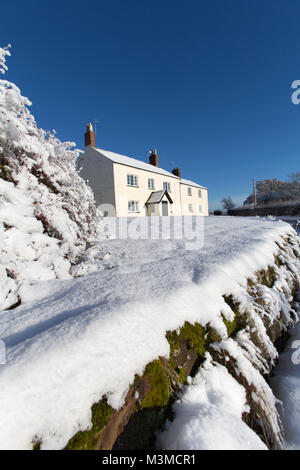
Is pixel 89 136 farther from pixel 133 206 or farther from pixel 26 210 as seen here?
pixel 26 210

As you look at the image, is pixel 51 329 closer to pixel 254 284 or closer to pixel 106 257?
pixel 106 257

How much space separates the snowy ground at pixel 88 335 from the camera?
0.75m

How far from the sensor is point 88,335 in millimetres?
1010

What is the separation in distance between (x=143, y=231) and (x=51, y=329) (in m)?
3.48

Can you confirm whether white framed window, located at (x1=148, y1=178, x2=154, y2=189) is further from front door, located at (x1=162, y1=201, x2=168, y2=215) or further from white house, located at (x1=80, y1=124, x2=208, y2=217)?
front door, located at (x1=162, y1=201, x2=168, y2=215)

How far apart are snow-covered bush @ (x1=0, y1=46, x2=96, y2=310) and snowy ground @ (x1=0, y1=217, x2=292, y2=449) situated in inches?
7.5

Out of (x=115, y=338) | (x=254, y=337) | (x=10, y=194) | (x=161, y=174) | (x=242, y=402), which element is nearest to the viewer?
(x=115, y=338)

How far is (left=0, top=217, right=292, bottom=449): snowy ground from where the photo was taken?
75 centimetres

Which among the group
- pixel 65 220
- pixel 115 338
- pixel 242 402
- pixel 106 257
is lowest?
pixel 242 402

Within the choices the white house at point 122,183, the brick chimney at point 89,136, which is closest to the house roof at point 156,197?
the white house at point 122,183

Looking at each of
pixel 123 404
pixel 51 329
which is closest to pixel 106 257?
pixel 51 329

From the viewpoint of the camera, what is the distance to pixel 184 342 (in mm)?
1289

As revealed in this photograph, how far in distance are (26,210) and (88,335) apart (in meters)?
1.67

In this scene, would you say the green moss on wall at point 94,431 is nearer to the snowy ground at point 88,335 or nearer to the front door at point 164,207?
the snowy ground at point 88,335
